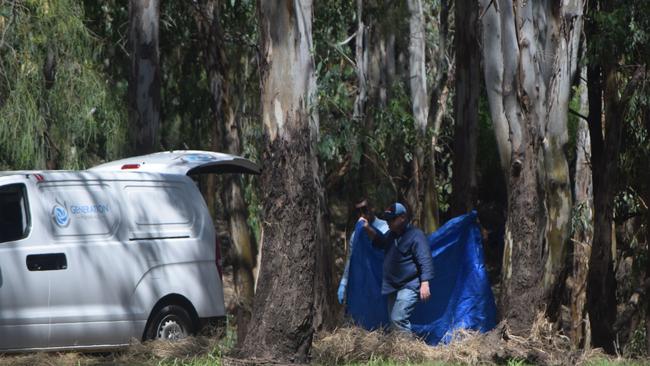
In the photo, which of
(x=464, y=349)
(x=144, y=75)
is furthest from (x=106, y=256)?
(x=144, y=75)

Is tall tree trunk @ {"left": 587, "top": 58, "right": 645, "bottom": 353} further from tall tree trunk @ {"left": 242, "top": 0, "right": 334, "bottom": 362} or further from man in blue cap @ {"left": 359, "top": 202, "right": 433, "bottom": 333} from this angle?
tall tree trunk @ {"left": 242, "top": 0, "right": 334, "bottom": 362}

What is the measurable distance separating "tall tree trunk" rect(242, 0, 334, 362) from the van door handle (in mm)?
2429

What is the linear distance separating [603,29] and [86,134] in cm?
758

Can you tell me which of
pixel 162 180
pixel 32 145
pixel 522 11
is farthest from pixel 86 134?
pixel 522 11

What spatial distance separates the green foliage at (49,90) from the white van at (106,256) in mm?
4153

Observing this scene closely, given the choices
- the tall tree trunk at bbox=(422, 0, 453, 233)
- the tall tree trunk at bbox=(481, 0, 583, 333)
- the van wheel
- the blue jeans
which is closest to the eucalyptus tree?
the tall tree trunk at bbox=(481, 0, 583, 333)

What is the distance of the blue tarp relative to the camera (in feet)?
43.1

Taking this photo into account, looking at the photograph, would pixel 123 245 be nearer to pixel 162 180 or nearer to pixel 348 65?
pixel 162 180

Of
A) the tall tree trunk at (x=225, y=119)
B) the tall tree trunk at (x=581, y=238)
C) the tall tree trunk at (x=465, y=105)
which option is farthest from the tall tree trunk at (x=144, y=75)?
the tall tree trunk at (x=581, y=238)

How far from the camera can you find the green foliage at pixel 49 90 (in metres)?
16.7

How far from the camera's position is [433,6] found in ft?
89.7

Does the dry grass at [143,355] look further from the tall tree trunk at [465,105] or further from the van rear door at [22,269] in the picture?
the tall tree trunk at [465,105]

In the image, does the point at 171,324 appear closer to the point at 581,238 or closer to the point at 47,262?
the point at 47,262

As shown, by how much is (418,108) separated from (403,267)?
10611 millimetres
